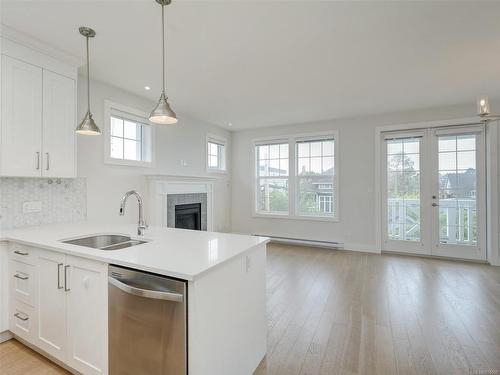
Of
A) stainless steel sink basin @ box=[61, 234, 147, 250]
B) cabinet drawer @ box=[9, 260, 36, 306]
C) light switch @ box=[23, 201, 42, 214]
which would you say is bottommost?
cabinet drawer @ box=[9, 260, 36, 306]

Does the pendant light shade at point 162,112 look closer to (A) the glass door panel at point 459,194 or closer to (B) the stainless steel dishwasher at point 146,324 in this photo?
(B) the stainless steel dishwasher at point 146,324

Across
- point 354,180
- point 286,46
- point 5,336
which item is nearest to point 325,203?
point 354,180

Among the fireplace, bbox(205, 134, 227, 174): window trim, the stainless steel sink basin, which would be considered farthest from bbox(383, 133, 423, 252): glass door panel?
the stainless steel sink basin

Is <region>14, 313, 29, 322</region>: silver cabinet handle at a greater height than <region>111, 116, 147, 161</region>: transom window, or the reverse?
<region>111, 116, 147, 161</region>: transom window

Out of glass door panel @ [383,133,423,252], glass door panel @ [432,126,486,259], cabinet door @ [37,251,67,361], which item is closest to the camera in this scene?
cabinet door @ [37,251,67,361]

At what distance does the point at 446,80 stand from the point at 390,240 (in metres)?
2.90

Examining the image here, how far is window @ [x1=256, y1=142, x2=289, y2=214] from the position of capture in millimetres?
5918

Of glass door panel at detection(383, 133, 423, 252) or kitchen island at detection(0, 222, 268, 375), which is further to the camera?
glass door panel at detection(383, 133, 423, 252)

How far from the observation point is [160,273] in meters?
1.31

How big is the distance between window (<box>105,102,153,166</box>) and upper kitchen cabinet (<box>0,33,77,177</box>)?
0.77 m

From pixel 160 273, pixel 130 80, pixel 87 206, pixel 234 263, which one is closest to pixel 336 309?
pixel 234 263

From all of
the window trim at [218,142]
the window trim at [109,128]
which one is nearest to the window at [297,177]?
the window trim at [218,142]

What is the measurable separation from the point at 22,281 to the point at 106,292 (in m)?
1.08

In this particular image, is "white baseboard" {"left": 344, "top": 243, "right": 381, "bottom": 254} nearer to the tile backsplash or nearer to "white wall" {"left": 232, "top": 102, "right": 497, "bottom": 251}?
"white wall" {"left": 232, "top": 102, "right": 497, "bottom": 251}
